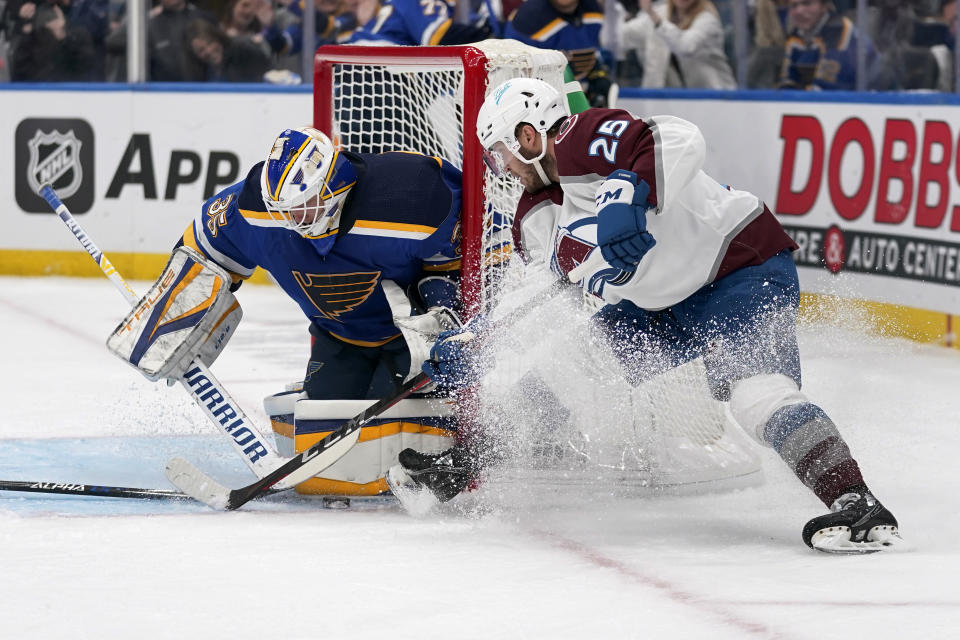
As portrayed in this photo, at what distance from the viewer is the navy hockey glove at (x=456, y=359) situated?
9.30 ft

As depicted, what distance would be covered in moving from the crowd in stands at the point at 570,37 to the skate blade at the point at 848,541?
2.94 metres

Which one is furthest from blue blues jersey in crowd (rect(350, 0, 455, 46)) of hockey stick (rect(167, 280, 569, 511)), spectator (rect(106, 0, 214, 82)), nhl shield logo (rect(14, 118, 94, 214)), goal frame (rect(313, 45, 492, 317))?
hockey stick (rect(167, 280, 569, 511))

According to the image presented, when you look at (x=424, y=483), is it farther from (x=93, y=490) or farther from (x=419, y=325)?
(x=93, y=490)

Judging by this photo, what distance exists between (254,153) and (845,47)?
2.66m

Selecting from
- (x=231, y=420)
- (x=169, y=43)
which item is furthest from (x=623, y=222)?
(x=169, y=43)

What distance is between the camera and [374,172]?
10.1ft

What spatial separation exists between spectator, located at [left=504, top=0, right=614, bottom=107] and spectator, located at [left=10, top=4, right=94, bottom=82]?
213 cm

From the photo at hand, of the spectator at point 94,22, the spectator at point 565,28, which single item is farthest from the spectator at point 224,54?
the spectator at point 565,28

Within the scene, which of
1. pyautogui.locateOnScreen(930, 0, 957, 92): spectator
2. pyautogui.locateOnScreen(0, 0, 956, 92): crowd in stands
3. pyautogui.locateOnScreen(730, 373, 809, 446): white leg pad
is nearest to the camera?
pyautogui.locateOnScreen(730, 373, 809, 446): white leg pad

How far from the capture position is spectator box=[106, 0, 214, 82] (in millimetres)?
6676

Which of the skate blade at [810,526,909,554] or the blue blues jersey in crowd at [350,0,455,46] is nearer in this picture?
the skate blade at [810,526,909,554]

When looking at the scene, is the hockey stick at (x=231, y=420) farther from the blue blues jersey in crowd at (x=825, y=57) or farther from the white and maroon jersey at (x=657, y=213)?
the blue blues jersey in crowd at (x=825, y=57)

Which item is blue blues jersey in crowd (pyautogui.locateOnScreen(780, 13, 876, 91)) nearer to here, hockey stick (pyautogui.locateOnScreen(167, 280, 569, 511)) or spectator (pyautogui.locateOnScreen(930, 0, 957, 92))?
spectator (pyautogui.locateOnScreen(930, 0, 957, 92))

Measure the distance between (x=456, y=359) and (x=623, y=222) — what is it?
1.68ft
